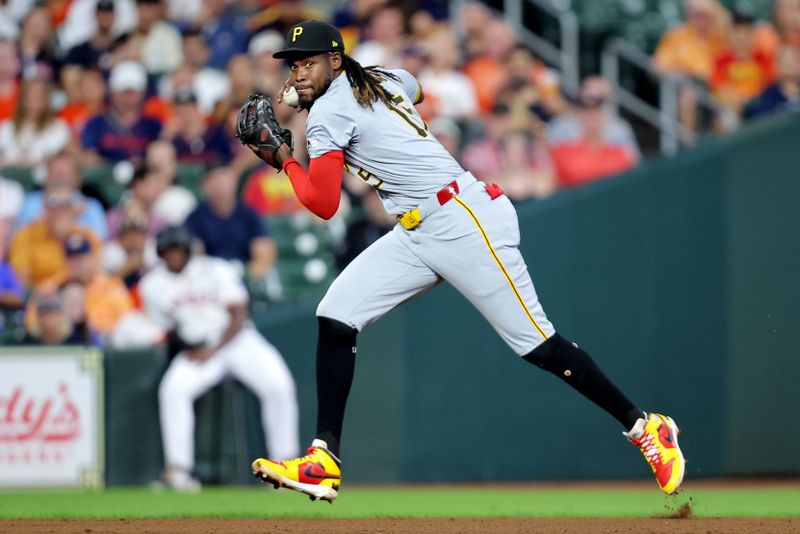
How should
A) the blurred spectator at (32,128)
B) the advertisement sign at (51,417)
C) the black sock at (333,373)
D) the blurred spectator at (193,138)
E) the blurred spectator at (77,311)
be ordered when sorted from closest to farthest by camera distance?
1. the black sock at (333,373)
2. the advertisement sign at (51,417)
3. the blurred spectator at (77,311)
4. the blurred spectator at (193,138)
5. the blurred spectator at (32,128)

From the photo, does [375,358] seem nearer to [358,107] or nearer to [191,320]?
[191,320]

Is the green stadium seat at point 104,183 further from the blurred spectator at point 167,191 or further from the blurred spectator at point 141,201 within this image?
the blurred spectator at point 167,191

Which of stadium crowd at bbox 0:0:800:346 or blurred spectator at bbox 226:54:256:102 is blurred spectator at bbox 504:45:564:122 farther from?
blurred spectator at bbox 226:54:256:102

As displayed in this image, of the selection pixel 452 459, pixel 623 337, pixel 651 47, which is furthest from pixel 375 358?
pixel 651 47

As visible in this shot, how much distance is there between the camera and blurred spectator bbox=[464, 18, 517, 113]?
11258 mm

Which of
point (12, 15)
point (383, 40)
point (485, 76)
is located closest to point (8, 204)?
point (12, 15)

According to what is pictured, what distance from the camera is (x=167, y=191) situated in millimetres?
9898

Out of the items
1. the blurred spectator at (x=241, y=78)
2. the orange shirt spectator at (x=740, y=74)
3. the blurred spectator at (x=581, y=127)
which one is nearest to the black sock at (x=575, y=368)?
the blurred spectator at (x=581, y=127)

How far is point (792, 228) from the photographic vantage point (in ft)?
29.2

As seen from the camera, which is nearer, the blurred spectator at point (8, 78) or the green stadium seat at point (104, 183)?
the green stadium seat at point (104, 183)

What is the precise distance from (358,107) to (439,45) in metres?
5.81

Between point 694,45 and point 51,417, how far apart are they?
22.2 ft

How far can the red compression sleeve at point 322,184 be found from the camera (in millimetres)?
5301

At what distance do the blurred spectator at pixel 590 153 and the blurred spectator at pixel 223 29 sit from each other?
2.88 m
